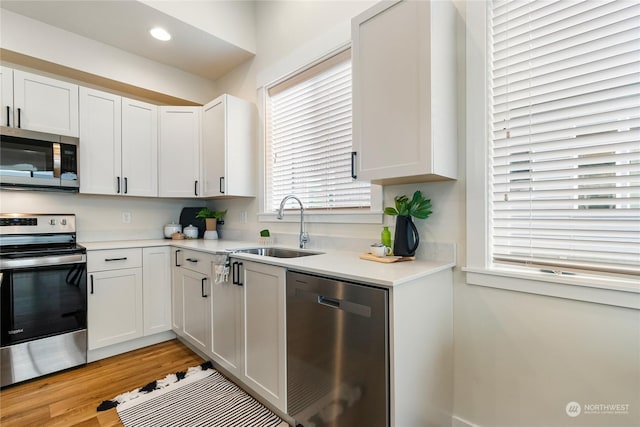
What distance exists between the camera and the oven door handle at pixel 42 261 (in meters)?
2.03

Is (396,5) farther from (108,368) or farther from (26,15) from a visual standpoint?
(108,368)

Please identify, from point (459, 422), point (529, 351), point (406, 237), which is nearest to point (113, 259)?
point (406, 237)

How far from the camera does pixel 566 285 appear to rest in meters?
1.29

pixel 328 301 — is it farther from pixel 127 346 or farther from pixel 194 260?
pixel 127 346

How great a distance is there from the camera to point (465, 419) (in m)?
1.59

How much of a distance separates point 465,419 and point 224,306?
1.61 m

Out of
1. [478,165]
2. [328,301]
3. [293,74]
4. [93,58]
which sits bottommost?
[328,301]

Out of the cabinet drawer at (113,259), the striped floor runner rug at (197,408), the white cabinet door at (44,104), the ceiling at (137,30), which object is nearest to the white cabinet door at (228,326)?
the striped floor runner rug at (197,408)

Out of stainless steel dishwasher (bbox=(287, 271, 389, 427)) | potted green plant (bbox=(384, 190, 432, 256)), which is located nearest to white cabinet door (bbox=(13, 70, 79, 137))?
stainless steel dishwasher (bbox=(287, 271, 389, 427))

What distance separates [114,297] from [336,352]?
217 cm

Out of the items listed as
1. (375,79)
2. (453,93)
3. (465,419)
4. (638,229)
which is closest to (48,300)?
(375,79)

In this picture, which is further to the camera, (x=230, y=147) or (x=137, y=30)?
(x=230, y=147)

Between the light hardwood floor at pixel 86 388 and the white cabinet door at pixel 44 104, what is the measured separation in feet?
6.39

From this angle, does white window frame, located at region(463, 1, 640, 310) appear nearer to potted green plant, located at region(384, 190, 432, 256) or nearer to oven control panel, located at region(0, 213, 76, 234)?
potted green plant, located at region(384, 190, 432, 256)
